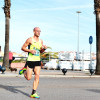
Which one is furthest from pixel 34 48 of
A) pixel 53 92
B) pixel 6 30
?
pixel 6 30

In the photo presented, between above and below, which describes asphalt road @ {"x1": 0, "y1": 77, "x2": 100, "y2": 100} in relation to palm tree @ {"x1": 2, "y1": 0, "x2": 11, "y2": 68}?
below

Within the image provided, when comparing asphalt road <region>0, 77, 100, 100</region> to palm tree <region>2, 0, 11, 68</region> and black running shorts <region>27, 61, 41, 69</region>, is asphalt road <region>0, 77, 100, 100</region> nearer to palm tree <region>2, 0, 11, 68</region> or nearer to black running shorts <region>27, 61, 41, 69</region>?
black running shorts <region>27, 61, 41, 69</region>

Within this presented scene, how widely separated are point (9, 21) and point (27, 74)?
2061cm

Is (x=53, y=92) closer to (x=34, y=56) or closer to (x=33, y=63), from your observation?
(x=33, y=63)

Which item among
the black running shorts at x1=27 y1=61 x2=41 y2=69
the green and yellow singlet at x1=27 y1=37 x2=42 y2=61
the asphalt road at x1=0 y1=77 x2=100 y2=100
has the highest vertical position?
the green and yellow singlet at x1=27 y1=37 x2=42 y2=61

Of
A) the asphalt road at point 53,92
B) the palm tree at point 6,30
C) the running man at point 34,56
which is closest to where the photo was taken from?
the running man at point 34,56

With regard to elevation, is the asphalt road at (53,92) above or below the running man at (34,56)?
below

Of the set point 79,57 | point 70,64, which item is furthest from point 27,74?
point 79,57

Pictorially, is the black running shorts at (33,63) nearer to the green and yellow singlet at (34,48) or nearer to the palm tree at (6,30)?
the green and yellow singlet at (34,48)

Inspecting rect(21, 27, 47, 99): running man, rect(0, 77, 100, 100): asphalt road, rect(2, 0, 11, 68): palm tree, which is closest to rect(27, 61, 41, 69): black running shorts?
rect(21, 27, 47, 99): running man

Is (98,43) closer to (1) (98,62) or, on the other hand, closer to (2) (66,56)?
(1) (98,62)

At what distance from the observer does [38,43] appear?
1021 cm

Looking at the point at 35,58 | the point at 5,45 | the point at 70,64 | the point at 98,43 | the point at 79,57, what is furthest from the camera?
the point at 79,57

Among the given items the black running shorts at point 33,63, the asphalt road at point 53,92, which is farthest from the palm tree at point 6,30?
the black running shorts at point 33,63
